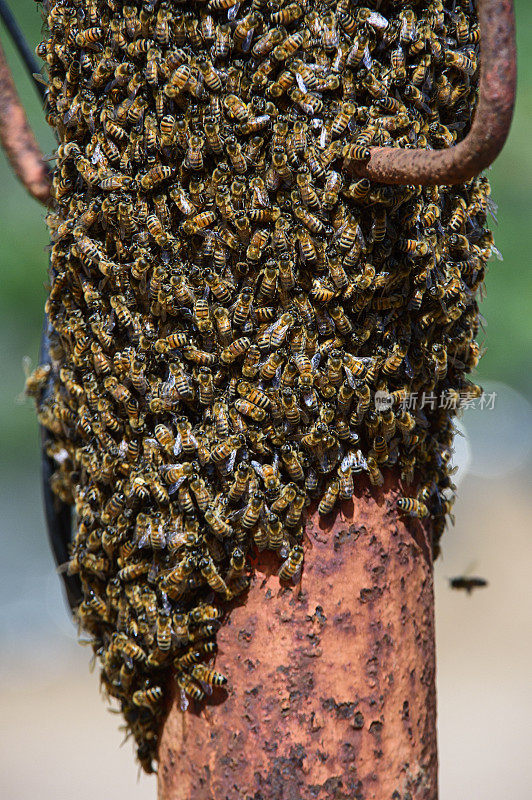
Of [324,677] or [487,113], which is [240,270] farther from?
[324,677]

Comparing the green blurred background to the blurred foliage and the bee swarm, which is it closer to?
the blurred foliage

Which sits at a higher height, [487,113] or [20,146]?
[20,146]

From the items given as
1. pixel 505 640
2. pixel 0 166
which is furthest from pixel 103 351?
pixel 0 166

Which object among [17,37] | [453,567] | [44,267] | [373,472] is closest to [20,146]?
[17,37]

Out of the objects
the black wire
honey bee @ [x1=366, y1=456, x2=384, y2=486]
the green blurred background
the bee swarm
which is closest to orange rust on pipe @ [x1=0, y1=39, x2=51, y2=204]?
the black wire

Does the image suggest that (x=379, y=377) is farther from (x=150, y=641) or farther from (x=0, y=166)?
(x=0, y=166)

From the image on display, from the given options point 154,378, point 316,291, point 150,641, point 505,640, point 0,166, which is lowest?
point 150,641
